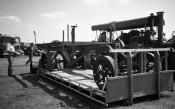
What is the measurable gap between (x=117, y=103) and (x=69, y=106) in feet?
4.14

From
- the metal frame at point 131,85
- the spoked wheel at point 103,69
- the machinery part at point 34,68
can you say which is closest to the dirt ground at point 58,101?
the metal frame at point 131,85

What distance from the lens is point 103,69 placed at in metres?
5.68

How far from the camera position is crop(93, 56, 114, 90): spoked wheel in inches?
210

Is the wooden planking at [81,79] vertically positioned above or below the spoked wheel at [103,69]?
below

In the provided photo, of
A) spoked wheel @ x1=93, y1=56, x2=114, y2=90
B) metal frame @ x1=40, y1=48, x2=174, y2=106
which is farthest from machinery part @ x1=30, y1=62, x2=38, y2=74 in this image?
spoked wheel @ x1=93, y1=56, x2=114, y2=90

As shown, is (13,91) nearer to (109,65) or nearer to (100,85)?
(100,85)

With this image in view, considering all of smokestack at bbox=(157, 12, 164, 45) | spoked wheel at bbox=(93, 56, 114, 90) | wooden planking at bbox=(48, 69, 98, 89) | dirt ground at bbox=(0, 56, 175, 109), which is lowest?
dirt ground at bbox=(0, 56, 175, 109)

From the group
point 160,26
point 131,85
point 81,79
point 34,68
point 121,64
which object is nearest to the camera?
point 131,85

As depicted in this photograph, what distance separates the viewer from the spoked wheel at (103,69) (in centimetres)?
534

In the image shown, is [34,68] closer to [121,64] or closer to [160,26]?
[121,64]

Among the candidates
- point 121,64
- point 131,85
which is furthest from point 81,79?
point 131,85

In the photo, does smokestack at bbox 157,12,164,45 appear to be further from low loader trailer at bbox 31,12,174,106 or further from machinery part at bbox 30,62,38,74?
machinery part at bbox 30,62,38,74

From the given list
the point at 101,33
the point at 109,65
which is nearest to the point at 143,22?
the point at 101,33

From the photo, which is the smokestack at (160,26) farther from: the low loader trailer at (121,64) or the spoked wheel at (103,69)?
the spoked wheel at (103,69)
